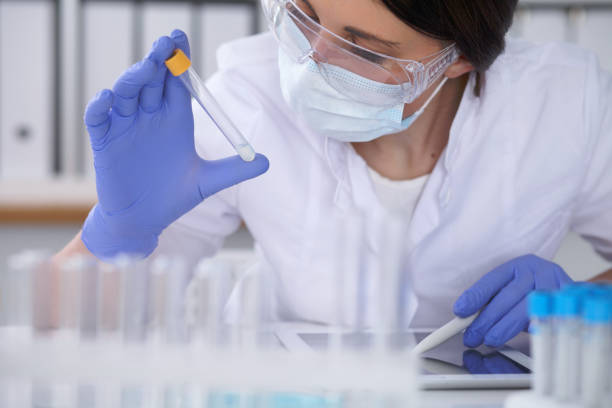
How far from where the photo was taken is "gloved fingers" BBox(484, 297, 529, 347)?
3.20 feet

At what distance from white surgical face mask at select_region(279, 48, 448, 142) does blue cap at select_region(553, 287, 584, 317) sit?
551mm

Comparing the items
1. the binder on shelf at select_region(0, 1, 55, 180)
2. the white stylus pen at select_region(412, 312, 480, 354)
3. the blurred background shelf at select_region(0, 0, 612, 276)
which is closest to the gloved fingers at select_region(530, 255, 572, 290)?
the white stylus pen at select_region(412, 312, 480, 354)

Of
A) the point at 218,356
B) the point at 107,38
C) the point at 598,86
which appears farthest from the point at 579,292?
the point at 107,38

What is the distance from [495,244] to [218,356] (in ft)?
2.69

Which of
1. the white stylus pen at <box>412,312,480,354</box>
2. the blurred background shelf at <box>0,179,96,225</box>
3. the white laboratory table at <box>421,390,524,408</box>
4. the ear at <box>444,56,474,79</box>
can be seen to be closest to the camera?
the white laboratory table at <box>421,390,524,408</box>

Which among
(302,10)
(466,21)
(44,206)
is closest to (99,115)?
(302,10)

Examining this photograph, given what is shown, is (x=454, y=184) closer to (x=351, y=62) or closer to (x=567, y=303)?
(x=351, y=62)

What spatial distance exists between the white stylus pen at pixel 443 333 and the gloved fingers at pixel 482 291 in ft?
0.04

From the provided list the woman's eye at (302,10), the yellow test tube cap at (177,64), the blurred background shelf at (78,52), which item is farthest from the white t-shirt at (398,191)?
the blurred background shelf at (78,52)

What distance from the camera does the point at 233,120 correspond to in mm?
1284

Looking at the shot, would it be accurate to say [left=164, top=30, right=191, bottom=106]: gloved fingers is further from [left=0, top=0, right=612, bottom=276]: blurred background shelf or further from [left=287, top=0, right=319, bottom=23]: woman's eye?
[left=0, top=0, right=612, bottom=276]: blurred background shelf

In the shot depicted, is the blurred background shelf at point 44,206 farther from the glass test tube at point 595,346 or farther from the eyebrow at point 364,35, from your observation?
the glass test tube at point 595,346

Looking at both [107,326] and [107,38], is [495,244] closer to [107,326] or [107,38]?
[107,326]

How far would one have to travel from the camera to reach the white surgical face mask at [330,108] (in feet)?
3.59
